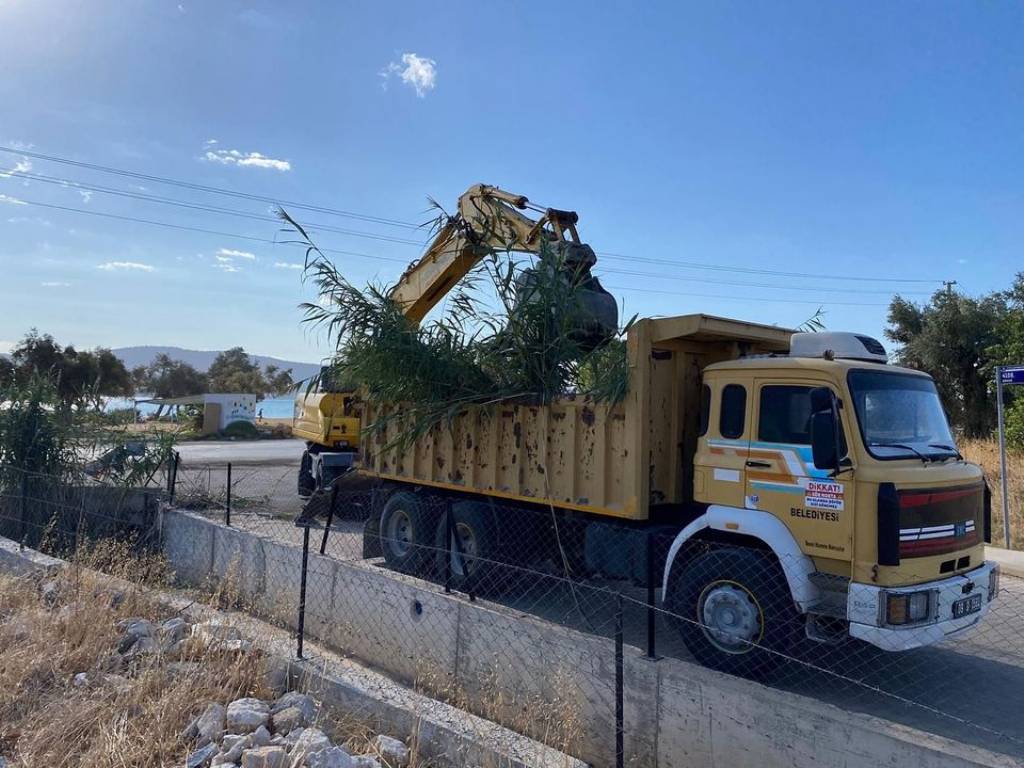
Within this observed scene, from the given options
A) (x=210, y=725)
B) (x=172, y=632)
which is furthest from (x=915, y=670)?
(x=172, y=632)

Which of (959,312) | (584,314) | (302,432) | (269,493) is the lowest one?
(269,493)

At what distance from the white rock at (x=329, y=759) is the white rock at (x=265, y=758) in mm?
138

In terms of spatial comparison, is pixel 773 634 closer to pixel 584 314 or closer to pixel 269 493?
pixel 584 314

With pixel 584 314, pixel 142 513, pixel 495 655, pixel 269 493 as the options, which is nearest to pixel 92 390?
pixel 142 513

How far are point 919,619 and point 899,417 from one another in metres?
1.53

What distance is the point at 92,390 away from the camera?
11.1 m

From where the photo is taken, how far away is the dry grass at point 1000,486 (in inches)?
448

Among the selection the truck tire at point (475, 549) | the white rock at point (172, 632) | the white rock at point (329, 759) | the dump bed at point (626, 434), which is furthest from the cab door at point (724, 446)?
the white rock at point (172, 632)

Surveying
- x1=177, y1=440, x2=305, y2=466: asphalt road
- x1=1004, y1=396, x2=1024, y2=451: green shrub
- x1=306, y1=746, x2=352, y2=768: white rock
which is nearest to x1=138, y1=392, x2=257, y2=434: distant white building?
x1=177, y1=440, x2=305, y2=466: asphalt road

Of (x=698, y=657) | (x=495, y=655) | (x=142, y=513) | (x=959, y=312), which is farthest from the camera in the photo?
(x=959, y=312)

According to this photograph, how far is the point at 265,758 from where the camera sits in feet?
11.6

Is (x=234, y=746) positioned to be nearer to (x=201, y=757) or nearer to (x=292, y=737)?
(x=201, y=757)

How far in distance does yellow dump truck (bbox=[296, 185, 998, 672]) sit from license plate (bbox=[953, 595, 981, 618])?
0.02 meters

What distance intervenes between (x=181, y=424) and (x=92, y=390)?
170 cm
